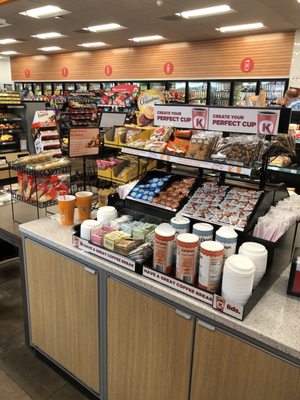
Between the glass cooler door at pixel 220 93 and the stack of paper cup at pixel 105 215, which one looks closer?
the stack of paper cup at pixel 105 215

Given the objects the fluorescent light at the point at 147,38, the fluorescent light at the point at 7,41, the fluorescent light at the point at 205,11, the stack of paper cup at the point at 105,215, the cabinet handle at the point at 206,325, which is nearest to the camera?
the cabinet handle at the point at 206,325

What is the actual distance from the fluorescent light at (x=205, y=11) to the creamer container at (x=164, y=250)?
6170 mm

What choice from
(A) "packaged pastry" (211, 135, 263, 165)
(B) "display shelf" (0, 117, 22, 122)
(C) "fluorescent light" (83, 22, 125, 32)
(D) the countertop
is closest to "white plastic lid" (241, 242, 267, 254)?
(D) the countertop

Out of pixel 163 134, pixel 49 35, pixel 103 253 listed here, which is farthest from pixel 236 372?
pixel 49 35

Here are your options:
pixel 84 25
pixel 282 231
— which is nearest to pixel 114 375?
pixel 282 231

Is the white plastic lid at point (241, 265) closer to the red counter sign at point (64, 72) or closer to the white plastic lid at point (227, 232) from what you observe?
the white plastic lid at point (227, 232)

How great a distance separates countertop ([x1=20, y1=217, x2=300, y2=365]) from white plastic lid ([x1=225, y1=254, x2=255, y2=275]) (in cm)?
20

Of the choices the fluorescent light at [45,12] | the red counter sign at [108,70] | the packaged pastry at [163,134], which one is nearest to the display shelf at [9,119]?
the fluorescent light at [45,12]

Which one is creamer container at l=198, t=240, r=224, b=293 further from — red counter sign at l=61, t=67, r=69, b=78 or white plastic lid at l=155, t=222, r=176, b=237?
red counter sign at l=61, t=67, r=69, b=78

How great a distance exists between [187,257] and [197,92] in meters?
9.82

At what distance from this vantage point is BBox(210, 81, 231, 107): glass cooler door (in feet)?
32.3

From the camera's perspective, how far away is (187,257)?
4.95 ft

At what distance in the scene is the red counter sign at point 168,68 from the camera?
10.7 m

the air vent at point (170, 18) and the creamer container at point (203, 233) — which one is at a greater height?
the air vent at point (170, 18)
